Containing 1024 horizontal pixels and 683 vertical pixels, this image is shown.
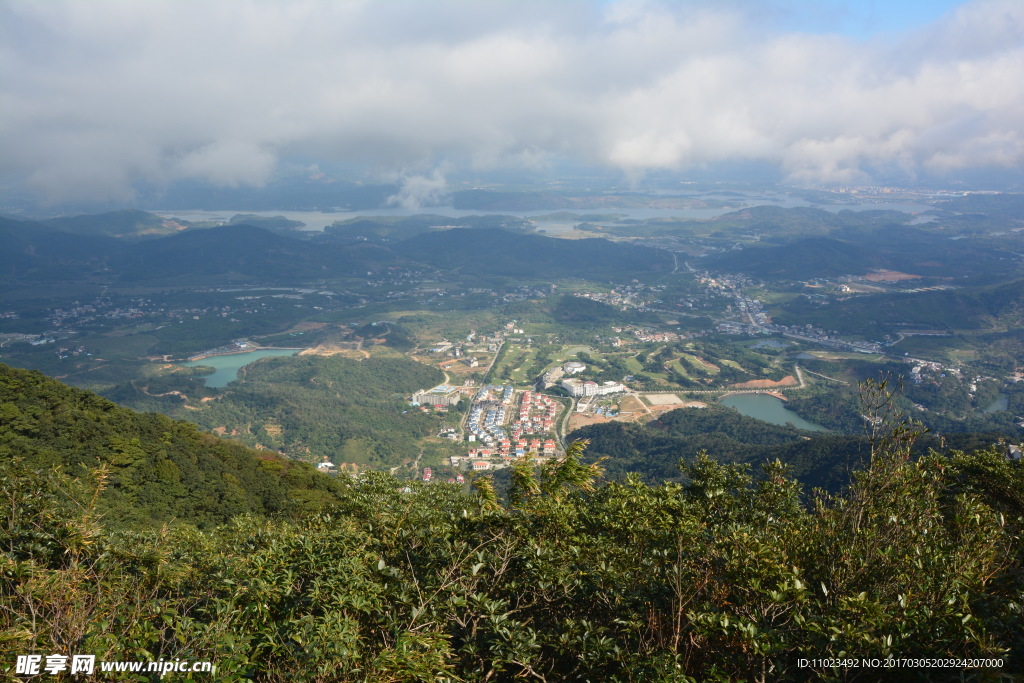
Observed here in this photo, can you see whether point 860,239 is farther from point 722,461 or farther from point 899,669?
point 899,669

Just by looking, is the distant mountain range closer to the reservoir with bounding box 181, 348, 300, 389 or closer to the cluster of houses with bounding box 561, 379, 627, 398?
the reservoir with bounding box 181, 348, 300, 389

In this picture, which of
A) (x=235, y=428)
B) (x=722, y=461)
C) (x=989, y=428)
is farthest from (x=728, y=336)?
(x=235, y=428)

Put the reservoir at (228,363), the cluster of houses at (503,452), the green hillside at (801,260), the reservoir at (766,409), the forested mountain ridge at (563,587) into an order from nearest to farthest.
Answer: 1. the forested mountain ridge at (563,587)
2. the cluster of houses at (503,452)
3. the reservoir at (766,409)
4. the reservoir at (228,363)
5. the green hillside at (801,260)

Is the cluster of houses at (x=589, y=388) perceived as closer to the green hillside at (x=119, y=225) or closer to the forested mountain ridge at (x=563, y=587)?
the forested mountain ridge at (x=563, y=587)

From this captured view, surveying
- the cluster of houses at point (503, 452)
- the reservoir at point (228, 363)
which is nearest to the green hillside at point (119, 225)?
the reservoir at point (228, 363)

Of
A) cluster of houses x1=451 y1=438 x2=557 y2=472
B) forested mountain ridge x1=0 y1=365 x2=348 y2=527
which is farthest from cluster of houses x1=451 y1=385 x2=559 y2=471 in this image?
forested mountain ridge x1=0 y1=365 x2=348 y2=527
